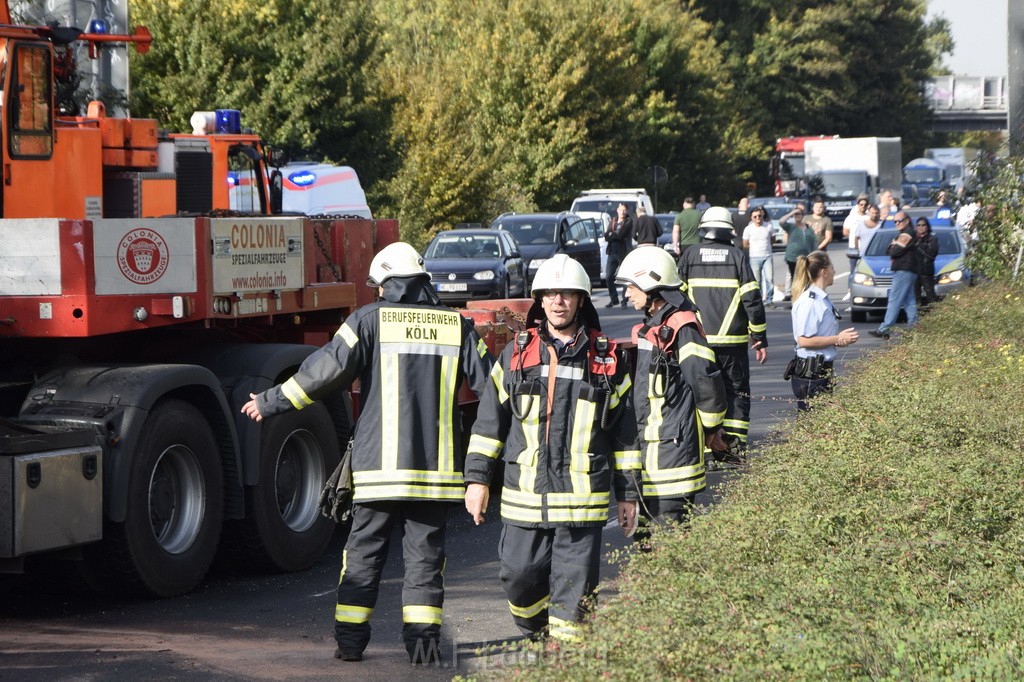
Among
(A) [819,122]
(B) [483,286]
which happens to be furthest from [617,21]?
(A) [819,122]

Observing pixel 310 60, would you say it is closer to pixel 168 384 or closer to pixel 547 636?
pixel 168 384

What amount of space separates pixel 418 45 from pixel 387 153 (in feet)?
43.0

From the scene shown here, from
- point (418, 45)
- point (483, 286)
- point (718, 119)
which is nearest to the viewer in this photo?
point (483, 286)

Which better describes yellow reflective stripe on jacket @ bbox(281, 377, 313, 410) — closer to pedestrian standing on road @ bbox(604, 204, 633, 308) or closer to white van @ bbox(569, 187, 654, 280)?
pedestrian standing on road @ bbox(604, 204, 633, 308)

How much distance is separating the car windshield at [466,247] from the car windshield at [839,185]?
27095 millimetres

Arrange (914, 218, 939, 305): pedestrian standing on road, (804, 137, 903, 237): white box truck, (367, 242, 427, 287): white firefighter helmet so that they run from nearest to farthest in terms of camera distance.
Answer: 1. (367, 242, 427, 287): white firefighter helmet
2. (914, 218, 939, 305): pedestrian standing on road
3. (804, 137, 903, 237): white box truck

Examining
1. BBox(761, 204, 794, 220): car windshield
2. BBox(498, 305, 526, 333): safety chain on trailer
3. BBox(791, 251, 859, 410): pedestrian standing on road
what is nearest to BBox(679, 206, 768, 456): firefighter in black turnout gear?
BBox(791, 251, 859, 410): pedestrian standing on road

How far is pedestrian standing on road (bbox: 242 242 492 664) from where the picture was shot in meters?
6.26

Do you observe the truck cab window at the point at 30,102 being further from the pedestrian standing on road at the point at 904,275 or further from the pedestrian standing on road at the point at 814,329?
the pedestrian standing on road at the point at 904,275

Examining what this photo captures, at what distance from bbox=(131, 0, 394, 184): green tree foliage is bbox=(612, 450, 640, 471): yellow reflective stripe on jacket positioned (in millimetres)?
20457

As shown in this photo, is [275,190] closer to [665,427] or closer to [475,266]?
[665,427]

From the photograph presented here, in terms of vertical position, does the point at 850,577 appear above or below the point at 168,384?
below

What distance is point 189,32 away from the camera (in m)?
27.6

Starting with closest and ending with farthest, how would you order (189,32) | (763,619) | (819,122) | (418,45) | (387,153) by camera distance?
(763,619), (189,32), (387,153), (418,45), (819,122)
